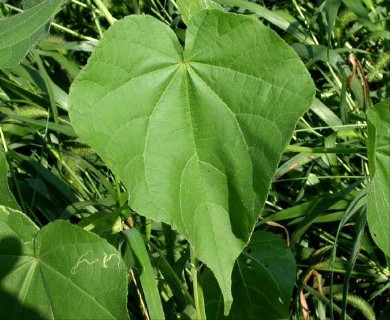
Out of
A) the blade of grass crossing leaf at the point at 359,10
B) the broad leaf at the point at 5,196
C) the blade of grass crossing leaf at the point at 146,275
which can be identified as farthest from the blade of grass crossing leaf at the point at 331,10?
the broad leaf at the point at 5,196

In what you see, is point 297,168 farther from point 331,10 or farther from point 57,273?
point 57,273

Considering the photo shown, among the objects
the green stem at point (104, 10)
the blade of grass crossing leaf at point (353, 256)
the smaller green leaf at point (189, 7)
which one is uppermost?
the green stem at point (104, 10)

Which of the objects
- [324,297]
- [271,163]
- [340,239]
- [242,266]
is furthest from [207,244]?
[340,239]

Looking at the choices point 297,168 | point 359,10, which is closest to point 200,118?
point 297,168

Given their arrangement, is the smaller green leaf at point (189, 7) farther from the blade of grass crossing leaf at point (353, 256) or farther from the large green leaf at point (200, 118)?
the blade of grass crossing leaf at point (353, 256)

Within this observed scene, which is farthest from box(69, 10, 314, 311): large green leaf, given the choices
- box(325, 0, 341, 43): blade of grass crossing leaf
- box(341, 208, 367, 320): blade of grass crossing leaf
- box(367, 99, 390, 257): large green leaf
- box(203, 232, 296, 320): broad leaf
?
box(325, 0, 341, 43): blade of grass crossing leaf

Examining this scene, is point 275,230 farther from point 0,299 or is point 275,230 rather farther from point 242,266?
point 0,299
